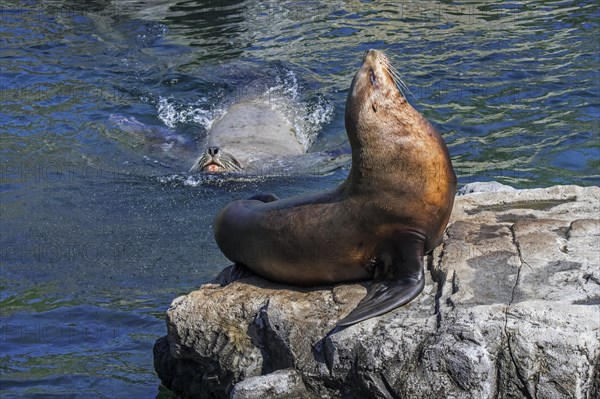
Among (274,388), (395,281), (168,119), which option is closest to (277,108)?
(168,119)

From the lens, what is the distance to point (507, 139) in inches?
386

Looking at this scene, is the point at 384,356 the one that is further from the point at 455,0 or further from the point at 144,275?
the point at 455,0

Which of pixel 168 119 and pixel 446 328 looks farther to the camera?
pixel 168 119

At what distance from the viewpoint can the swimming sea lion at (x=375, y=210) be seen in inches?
193

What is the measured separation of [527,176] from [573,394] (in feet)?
17.1

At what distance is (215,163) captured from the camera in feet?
31.2

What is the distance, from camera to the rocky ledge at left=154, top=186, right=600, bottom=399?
13.2 feet

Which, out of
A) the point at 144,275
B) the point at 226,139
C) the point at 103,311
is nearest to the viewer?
the point at 103,311

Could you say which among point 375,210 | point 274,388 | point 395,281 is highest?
point 375,210

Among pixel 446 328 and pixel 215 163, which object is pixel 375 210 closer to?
pixel 446 328

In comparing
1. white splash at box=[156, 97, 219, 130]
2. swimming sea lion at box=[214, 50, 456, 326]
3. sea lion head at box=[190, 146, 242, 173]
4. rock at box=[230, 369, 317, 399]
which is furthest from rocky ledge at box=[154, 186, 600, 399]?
white splash at box=[156, 97, 219, 130]

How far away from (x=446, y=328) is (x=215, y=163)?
220 inches

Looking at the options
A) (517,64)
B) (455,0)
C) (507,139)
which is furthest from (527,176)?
(455,0)

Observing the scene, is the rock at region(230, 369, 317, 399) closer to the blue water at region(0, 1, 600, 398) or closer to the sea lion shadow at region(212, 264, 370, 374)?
the sea lion shadow at region(212, 264, 370, 374)
